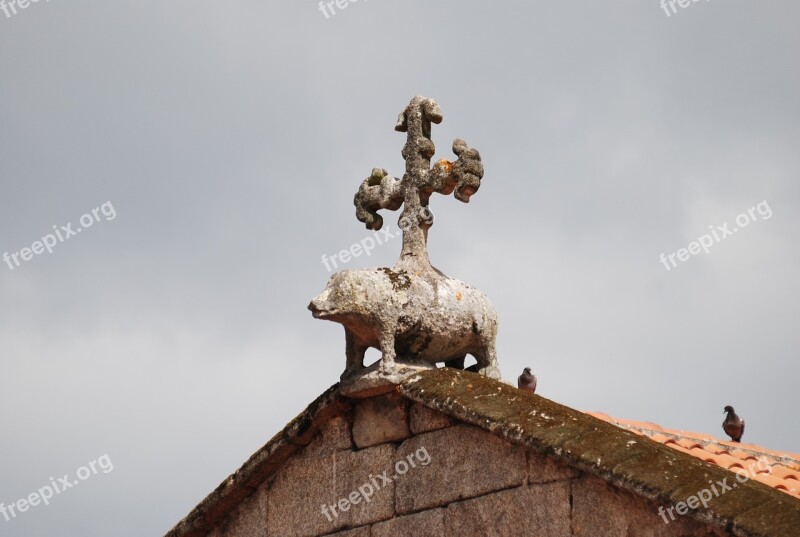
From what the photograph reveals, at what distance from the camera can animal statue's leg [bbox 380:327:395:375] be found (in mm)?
6926

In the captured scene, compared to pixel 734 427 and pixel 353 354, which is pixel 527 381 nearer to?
pixel 734 427

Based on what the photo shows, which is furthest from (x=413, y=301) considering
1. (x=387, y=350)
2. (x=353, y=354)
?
(x=353, y=354)

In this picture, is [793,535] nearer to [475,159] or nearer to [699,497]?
[699,497]

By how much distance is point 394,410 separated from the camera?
7043mm

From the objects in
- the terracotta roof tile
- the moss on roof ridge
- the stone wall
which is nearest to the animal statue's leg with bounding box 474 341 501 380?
the moss on roof ridge

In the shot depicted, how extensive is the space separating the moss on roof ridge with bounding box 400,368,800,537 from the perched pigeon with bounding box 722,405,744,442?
408cm

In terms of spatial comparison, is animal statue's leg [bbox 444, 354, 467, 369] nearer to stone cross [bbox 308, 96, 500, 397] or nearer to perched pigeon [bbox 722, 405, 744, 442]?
stone cross [bbox 308, 96, 500, 397]

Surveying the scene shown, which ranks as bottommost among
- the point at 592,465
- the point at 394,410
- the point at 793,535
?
the point at 793,535

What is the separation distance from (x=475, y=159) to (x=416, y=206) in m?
0.42

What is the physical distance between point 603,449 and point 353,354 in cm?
167

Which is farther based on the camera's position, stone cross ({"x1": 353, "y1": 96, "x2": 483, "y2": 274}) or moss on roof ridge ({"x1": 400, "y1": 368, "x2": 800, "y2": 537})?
stone cross ({"x1": 353, "y1": 96, "x2": 483, "y2": 274})

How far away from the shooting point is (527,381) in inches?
407

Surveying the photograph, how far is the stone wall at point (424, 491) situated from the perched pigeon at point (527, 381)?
3.21 m

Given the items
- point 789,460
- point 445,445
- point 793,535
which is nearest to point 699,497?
point 793,535
